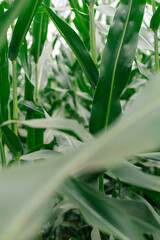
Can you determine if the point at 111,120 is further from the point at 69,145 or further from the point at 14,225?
the point at 14,225

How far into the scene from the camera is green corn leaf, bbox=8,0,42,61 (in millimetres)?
414

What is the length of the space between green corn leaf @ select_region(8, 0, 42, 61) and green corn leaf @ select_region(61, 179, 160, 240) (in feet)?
0.98

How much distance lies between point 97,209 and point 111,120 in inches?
5.2

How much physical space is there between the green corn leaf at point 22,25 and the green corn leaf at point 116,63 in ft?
0.48

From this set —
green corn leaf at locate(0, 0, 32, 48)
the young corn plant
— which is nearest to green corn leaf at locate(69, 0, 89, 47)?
the young corn plant

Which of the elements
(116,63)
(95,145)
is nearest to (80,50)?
(116,63)

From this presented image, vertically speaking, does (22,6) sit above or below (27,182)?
above

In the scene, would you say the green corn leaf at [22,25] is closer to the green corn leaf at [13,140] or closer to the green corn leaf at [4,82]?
the green corn leaf at [4,82]

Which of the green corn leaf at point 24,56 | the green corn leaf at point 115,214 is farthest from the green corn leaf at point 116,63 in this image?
the green corn leaf at point 24,56

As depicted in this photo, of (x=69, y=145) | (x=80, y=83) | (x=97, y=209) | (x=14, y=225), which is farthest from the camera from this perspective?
(x=80, y=83)

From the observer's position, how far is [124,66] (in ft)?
1.20

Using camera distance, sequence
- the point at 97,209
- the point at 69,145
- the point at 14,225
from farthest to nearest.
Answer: the point at 69,145 → the point at 97,209 → the point at 14,225

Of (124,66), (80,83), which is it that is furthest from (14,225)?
(80,83)

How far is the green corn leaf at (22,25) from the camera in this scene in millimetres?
414
